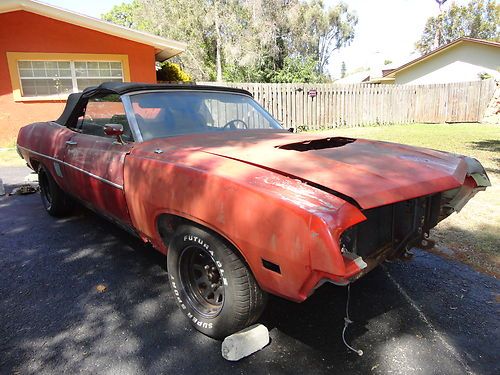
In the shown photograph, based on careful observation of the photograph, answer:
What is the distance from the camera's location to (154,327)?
8.11ft

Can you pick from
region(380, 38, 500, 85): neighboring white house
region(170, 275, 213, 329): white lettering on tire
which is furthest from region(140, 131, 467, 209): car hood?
region(380, 38, 500, 85): neighboring white house

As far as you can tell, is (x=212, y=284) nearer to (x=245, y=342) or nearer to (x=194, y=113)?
(x=245, y=342)

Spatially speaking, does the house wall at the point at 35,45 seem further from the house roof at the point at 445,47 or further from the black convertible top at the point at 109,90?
the house roof at the point at 445,47

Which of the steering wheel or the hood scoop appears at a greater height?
the steering wheel

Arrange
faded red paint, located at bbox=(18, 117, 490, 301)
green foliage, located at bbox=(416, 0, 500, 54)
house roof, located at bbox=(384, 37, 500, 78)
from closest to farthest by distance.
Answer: faded red paint, located at bbox=(18, 117, 490, 301), house roof, located at bbox=(384, 37, 500, 78), green foliage, located at bbox=(416, 0, 500, 54)

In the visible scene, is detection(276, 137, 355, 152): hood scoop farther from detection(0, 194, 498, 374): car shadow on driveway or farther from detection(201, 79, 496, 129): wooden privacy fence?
detection(201, 79, 496, 129): wooden privacy fence

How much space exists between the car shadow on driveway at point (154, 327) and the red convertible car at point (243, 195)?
0.26 meters

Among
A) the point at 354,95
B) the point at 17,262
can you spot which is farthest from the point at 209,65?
the point at 17,262

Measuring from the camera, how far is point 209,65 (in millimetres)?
30531

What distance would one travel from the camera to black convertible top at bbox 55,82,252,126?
324 cm

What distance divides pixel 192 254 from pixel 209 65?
30.2 meters

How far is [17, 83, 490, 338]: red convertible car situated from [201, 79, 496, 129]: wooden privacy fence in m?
8.95

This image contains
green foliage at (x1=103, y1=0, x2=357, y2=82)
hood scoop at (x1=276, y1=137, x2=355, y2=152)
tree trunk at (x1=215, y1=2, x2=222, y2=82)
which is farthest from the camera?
tree trunk at (x1=215, y1=2, x2=222, y2=82)

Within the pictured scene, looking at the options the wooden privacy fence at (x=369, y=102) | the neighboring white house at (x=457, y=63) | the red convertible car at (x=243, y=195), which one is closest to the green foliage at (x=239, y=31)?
the neighboring white house at (x=457, y=63)
